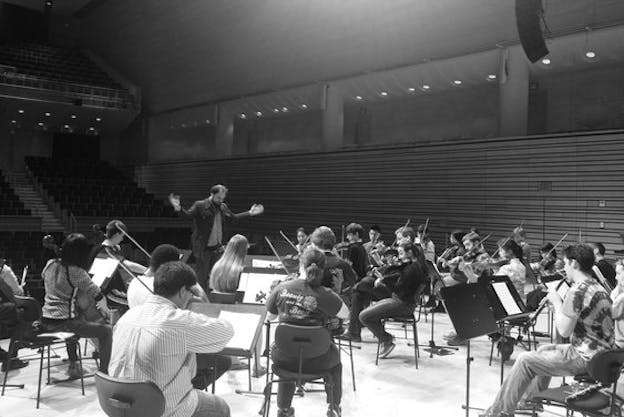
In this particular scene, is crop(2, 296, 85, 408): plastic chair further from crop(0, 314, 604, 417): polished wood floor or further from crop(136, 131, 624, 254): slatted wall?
crop(136, 131, 624, 254): slatted wall

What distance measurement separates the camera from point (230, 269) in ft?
19.1

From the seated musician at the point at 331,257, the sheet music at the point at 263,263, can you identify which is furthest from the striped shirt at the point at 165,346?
the sheet music at the point at 263,263

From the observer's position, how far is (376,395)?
210 inches

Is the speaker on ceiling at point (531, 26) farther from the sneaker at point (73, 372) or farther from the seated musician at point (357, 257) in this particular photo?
the sneaker at point (73, 372)

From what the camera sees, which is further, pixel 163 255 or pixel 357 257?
pixel 357 257

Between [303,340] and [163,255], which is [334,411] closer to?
[303,340]

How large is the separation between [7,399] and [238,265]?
2.44 m

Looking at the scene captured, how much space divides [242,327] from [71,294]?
2.02 meters

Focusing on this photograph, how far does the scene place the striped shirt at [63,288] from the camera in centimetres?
516

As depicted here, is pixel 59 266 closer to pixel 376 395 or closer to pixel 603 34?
pixel 376 395

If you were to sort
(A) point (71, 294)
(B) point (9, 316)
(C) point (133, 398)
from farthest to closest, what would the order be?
(B) point (9, 316) → (A) point (71, 294) → (C) point (133, 398)

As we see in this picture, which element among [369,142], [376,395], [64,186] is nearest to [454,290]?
[376,395]

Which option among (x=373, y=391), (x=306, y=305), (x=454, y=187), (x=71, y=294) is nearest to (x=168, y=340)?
(x=306, y=305)

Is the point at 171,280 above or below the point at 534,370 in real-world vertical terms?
above
